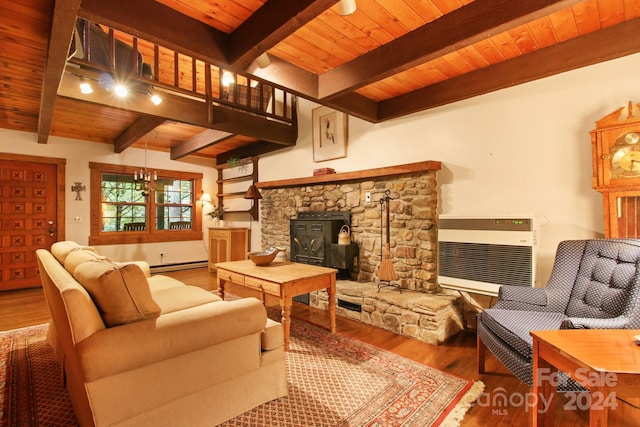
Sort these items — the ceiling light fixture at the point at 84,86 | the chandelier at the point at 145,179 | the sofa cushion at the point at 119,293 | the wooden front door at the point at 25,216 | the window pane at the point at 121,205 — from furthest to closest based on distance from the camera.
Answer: the chandelier at the point at 145,179
the window pane at the point at 121,205
the wooden front door at the point at 25,216
the ceiling light fixture at the point at 84,86
the sofa cushion at the point at 119,293

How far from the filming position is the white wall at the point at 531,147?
7.96 feet

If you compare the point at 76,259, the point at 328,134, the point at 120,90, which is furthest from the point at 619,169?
the point at 120,90

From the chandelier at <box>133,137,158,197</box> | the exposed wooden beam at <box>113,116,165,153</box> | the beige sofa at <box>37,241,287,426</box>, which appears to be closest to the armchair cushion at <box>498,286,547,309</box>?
the beige sofa at <box>37,241,287,426</box>

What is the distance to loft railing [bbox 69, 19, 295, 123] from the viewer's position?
9.69 feet

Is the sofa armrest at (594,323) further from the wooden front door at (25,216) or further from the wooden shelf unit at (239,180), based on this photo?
the wooden front door at (25,216)

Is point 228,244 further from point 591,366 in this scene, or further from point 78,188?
point 591,366

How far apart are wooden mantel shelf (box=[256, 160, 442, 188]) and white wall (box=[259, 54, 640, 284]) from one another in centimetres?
26

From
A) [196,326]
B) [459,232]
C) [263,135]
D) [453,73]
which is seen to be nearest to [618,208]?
[459,232]

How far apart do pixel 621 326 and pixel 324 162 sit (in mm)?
3657

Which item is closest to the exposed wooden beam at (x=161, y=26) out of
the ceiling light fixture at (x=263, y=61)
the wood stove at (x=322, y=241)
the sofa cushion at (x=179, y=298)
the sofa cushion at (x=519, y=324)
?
the ceiling light fixture at (x=263, y=61)

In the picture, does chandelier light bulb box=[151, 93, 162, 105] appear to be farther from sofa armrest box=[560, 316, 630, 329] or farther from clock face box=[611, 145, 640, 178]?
clock face box=[611, 145, 640, 178]

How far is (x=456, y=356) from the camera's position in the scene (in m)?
2.46

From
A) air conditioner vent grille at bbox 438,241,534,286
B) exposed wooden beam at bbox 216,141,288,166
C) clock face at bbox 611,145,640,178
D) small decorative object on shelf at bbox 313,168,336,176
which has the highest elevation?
exposed wooden beam at bbox 216,141,288,166

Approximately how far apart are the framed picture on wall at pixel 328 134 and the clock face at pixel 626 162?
110 inches
